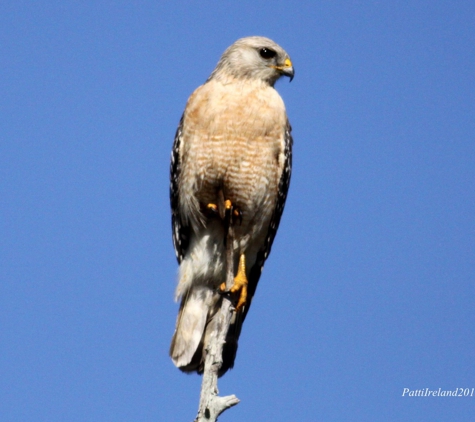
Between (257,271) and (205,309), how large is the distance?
52 cm

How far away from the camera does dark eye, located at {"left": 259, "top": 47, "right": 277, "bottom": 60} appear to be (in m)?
6.71

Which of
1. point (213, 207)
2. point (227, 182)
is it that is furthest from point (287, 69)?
point (213, 207)

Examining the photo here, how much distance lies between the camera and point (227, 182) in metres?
6.28

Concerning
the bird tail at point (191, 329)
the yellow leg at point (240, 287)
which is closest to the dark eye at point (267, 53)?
the yellow leg at point (240, 287)

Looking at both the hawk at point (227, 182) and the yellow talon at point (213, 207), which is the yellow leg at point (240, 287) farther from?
the yellow talon at point (213, 207)

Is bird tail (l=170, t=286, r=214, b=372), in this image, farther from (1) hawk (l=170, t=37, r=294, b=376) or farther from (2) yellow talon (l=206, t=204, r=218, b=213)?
(2) yellow talon (l=206, t=204, r=218, b=213)

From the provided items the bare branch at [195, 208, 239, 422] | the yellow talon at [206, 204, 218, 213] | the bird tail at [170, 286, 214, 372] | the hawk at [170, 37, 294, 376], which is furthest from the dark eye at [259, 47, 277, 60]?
the bird tail at [170, 286, 214, 372]

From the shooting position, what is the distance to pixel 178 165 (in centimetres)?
651

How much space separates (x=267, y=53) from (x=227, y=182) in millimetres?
1169

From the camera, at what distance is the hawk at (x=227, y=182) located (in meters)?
6.26

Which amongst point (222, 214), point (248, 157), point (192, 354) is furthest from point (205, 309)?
point (248, 157)

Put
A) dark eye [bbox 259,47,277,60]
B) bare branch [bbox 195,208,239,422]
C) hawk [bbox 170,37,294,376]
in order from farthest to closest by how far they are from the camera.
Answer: dark eye [bbox 259,47,277,60] → hawk [bbox 170,37,294,376] → bare branch [bbox 195,208,239,422]

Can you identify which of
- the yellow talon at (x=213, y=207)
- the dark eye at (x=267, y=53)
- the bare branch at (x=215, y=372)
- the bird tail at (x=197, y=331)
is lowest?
the bare branch at (x=215, y=372)

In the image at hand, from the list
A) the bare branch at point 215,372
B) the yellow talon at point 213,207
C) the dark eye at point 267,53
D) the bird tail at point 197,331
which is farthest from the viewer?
the dark eye at point 267,53
